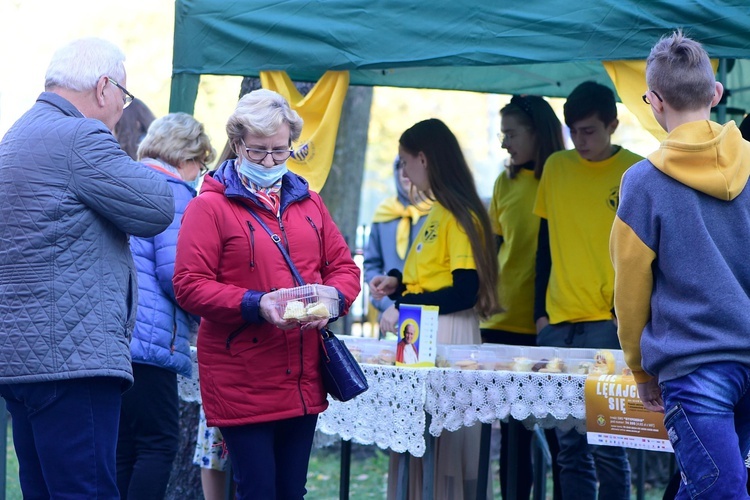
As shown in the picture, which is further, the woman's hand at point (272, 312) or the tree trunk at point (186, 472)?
the tree trunk at point (186, 472)

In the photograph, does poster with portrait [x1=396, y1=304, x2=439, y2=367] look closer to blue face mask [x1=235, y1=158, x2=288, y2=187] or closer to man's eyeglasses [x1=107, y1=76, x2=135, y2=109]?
blue face mask [x1=235, y1=158, x2=288, y2=187]

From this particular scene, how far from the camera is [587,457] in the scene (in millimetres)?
5023

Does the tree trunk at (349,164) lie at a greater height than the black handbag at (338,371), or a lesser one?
greater

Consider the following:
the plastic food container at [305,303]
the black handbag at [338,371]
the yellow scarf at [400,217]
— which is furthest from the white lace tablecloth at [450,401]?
the yellow scarf at [400,217]

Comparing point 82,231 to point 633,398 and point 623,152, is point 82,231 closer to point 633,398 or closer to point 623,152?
point 633,398

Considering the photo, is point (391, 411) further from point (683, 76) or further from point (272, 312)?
point (683, 76)

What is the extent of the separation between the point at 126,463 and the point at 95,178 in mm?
1680

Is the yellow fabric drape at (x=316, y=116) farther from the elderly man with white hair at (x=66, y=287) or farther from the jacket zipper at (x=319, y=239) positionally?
the elderly man with white hair at (x=66, y=287)

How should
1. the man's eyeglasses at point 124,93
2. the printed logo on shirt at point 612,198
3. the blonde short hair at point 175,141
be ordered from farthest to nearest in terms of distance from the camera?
1. the printed logo on shirt at point 612,198
2. the blonde short hair at point 175,141
3. the man's eyeglasses at point 124,93

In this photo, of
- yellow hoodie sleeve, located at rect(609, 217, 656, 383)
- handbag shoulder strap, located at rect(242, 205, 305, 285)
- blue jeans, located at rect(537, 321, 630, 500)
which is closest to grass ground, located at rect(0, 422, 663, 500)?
blue jeans, located at rect(537, 321, 630, 500)

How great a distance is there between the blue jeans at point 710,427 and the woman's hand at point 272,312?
1.24 m

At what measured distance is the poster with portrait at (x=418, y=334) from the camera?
432 cm

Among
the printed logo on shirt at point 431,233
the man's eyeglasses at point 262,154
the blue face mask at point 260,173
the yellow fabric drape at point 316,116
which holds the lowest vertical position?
the printed logo on shirt at point 431,233

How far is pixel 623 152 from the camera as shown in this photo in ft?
16.5
